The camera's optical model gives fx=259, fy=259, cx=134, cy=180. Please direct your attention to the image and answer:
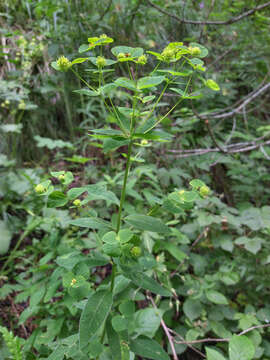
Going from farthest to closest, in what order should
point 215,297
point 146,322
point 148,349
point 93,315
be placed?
point 215,297, point 146,322, point 148,349, point 93,315

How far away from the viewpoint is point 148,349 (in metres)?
0.69

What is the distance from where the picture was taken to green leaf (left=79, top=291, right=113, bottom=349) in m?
0.56

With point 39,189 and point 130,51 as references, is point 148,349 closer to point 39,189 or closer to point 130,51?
point 39,189

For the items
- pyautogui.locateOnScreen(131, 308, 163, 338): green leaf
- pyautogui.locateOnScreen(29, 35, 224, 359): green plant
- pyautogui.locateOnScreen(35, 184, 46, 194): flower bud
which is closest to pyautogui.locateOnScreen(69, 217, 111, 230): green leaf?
pyautogui.locateOnScreen(29, 35, 224, 359): green plant

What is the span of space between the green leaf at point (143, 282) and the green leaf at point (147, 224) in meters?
0.12

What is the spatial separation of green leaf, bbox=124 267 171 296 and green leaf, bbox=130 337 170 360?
0.16 m

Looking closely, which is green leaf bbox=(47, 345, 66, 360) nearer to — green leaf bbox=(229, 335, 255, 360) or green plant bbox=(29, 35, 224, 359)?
green plant bbox=(29, 35, 224, 359)

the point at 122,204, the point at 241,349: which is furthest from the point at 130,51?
the point at 241,349

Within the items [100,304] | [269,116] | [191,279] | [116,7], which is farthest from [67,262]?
[269,116]

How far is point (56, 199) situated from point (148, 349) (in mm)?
464

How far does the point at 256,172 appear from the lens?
1.94m

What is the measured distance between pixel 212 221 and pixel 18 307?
42.8 inches

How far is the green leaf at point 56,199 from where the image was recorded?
25.0 inches

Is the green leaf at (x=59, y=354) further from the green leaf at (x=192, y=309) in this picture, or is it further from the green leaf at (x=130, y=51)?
the green leaf at (x=130, y=51)
